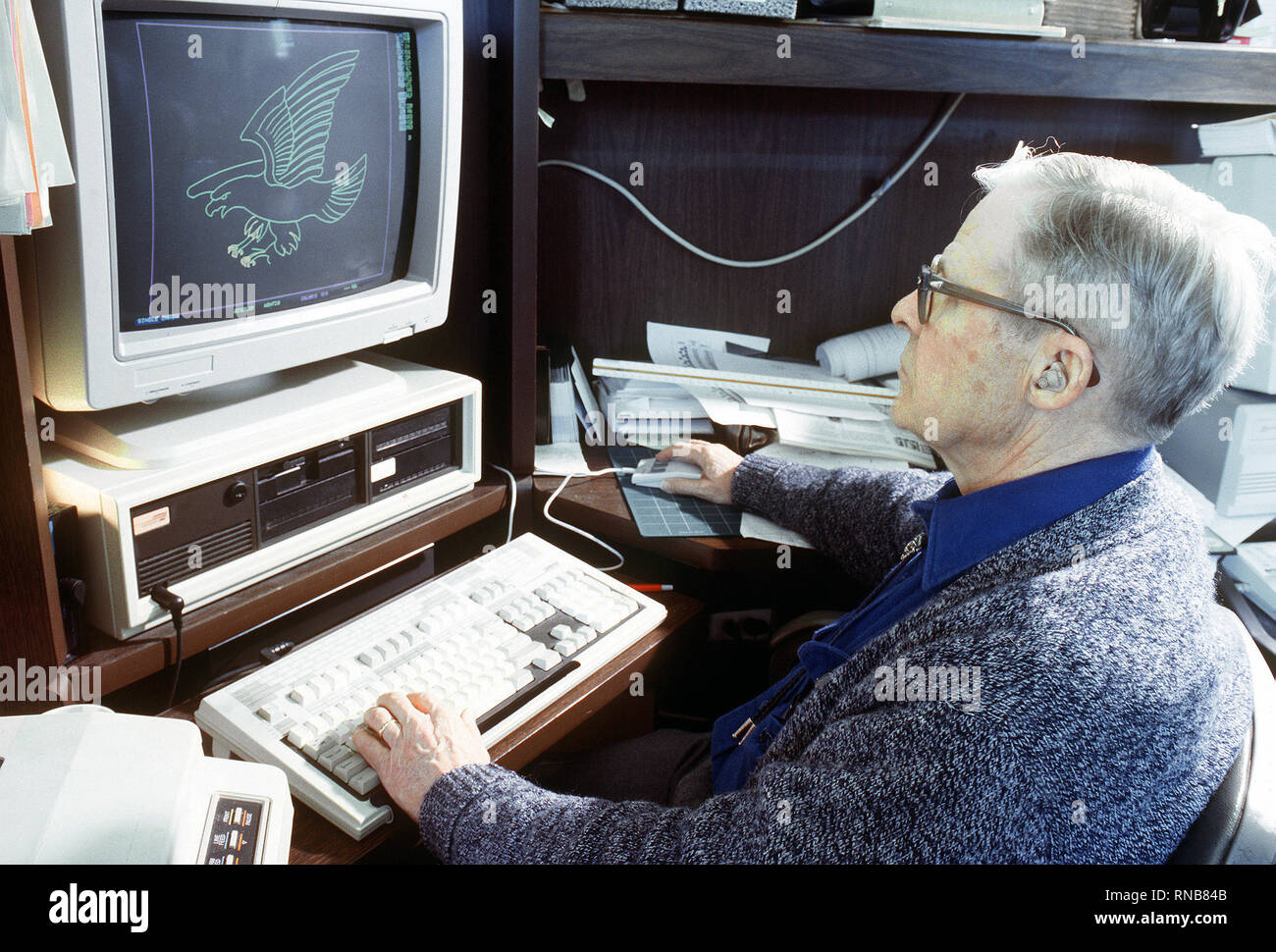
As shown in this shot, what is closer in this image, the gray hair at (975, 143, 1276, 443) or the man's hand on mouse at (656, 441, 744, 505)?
the gray hair at (975, 143, 1276, 443)

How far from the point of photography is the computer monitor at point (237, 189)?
83 centimetres

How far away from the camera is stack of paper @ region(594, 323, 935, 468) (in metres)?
1.44

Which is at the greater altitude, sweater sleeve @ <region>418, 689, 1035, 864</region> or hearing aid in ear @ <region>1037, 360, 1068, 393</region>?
hearing aid in ear @ <region>1037, 360, 1068, 393</region>

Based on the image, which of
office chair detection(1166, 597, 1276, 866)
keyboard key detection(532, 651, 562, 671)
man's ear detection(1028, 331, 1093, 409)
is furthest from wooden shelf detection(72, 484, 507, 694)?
office chair detection(1166, 597, 1276, 866)

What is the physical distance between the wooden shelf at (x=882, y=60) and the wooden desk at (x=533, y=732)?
0.70m

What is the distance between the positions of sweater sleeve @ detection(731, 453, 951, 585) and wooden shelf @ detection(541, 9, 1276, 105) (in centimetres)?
53

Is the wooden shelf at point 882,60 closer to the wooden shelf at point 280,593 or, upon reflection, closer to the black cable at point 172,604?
the wooden shelf at point 280,593

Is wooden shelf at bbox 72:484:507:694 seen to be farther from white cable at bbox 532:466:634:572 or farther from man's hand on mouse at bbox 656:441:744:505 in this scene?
man's hand on mouse at bbox 656:441:744:505

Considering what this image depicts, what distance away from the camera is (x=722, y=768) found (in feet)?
3.54

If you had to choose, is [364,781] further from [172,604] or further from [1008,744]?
[1008,744]

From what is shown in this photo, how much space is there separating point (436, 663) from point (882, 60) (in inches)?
39.6

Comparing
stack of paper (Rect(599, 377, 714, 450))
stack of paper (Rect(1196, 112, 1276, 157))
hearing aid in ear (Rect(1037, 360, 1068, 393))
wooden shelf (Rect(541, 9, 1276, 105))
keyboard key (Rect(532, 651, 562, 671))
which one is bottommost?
keyboard key (Rect(532, 651, 562, 671))

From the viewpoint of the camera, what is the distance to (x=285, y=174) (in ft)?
3.25
